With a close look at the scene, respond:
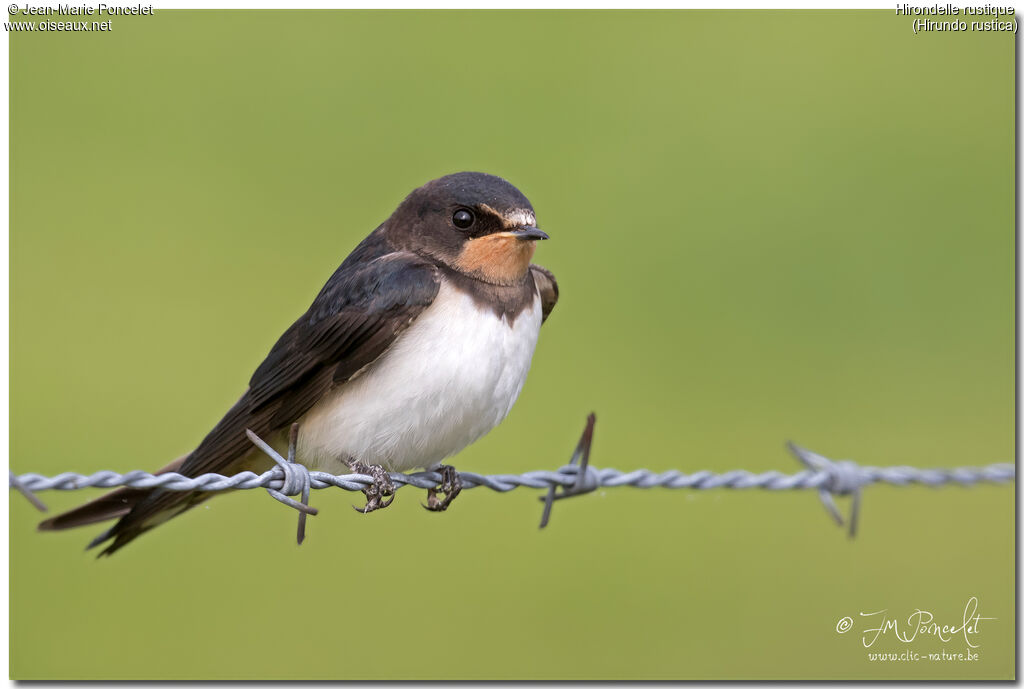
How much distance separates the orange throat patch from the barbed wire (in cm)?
57

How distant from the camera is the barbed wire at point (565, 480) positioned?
247cm

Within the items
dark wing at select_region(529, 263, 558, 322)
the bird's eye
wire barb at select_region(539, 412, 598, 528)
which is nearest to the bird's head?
the bird's eye

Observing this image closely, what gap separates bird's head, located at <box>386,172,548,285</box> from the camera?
3.43 m

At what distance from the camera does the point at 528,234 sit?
3375 mm

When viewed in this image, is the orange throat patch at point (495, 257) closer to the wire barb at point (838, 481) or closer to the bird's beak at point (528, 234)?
the bird's beak at point (528, 234)

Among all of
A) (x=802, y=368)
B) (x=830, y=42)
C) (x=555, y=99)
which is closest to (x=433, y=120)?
(x=555, y=99)

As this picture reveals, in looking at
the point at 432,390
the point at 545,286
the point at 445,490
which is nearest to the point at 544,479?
the point at 432,390

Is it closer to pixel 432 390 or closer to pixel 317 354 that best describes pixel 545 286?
pixel 432 390

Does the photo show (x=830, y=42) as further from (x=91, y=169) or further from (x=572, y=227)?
(x=91, y=169)

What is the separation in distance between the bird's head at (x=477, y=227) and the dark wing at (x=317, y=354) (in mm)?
103

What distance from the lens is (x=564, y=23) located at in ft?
30.3

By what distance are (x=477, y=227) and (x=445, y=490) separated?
0.79 meters

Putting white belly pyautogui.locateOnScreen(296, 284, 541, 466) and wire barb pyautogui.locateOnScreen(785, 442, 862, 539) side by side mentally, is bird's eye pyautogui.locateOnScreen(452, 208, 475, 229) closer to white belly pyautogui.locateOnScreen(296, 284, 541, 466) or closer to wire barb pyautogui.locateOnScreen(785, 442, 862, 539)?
white belly pyautogui.locateOnScreen(296, 284, 541, 466)

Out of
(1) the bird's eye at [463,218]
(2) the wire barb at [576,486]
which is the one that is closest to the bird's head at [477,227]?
(1) the bird's eye at [463,218]
